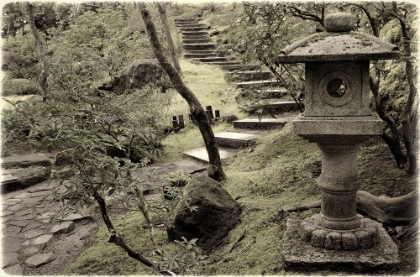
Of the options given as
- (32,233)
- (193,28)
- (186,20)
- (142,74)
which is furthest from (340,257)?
(186,20)

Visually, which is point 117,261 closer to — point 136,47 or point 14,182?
point 14,182

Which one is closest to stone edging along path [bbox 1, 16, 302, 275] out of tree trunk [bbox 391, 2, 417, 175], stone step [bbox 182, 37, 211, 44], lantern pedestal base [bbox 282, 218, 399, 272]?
lantern pedestal base [bbox 282, 218, 399, 272]

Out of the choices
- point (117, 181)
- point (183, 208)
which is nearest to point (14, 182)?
point (183, 208)

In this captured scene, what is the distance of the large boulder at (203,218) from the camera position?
16.0ft

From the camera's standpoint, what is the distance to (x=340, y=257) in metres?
3.56

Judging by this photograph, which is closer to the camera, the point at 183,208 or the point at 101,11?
the point at 183,208

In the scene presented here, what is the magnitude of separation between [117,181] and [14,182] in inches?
249

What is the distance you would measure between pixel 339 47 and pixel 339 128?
28.4 inches

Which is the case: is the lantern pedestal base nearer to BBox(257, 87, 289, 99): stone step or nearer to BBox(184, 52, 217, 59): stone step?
BBox(257, 87, 289, 99): stone step

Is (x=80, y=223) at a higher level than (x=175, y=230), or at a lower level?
lower

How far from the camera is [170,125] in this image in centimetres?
1239

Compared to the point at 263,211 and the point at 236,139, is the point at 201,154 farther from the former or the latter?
the point at 263,211

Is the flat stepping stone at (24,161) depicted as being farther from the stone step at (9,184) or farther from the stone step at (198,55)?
the stone step at (198,55)

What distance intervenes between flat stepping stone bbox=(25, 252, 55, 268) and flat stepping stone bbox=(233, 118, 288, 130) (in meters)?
6.16
